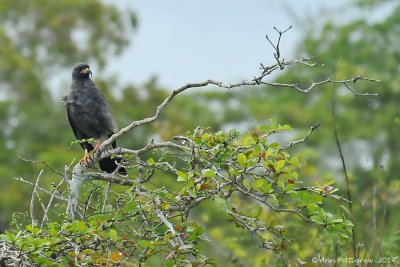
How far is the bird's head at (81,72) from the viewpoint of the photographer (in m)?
9.12

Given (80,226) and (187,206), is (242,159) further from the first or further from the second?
(80,226)

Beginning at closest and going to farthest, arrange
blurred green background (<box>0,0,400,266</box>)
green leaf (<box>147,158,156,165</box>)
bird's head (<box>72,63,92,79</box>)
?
green leaf (<box>147,158,156,165</box>)
bird's head (<box>72,63,92,79</box>)
blurred green background (<box>0,0,400,266</box>)

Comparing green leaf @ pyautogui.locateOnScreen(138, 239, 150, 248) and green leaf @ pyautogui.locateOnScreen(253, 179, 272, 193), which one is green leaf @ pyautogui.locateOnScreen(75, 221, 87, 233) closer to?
green leaf @ pyautogui.locateOnScreen(138, 239, 150, 248)

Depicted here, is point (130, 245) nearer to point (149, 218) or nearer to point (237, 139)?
point (149, 218)

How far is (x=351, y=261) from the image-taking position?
6523 mm

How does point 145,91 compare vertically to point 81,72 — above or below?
above

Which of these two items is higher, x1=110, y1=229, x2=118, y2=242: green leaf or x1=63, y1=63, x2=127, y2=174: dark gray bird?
x1=63, y1=63, x2=127, y2=174: dark gray bird

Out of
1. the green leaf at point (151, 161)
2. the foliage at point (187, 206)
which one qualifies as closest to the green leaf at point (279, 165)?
the foliage at point (187, 206)

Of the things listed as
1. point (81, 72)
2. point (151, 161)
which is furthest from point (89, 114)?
point (151, 161)

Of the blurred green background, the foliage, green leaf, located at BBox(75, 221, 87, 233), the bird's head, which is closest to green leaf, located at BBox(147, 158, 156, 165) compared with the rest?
the foliage

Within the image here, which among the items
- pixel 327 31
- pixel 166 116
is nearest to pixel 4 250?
pixel 166 116

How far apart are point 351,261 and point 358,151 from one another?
22087 mm

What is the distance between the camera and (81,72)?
917 cm

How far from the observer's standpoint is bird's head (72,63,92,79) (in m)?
9.12
